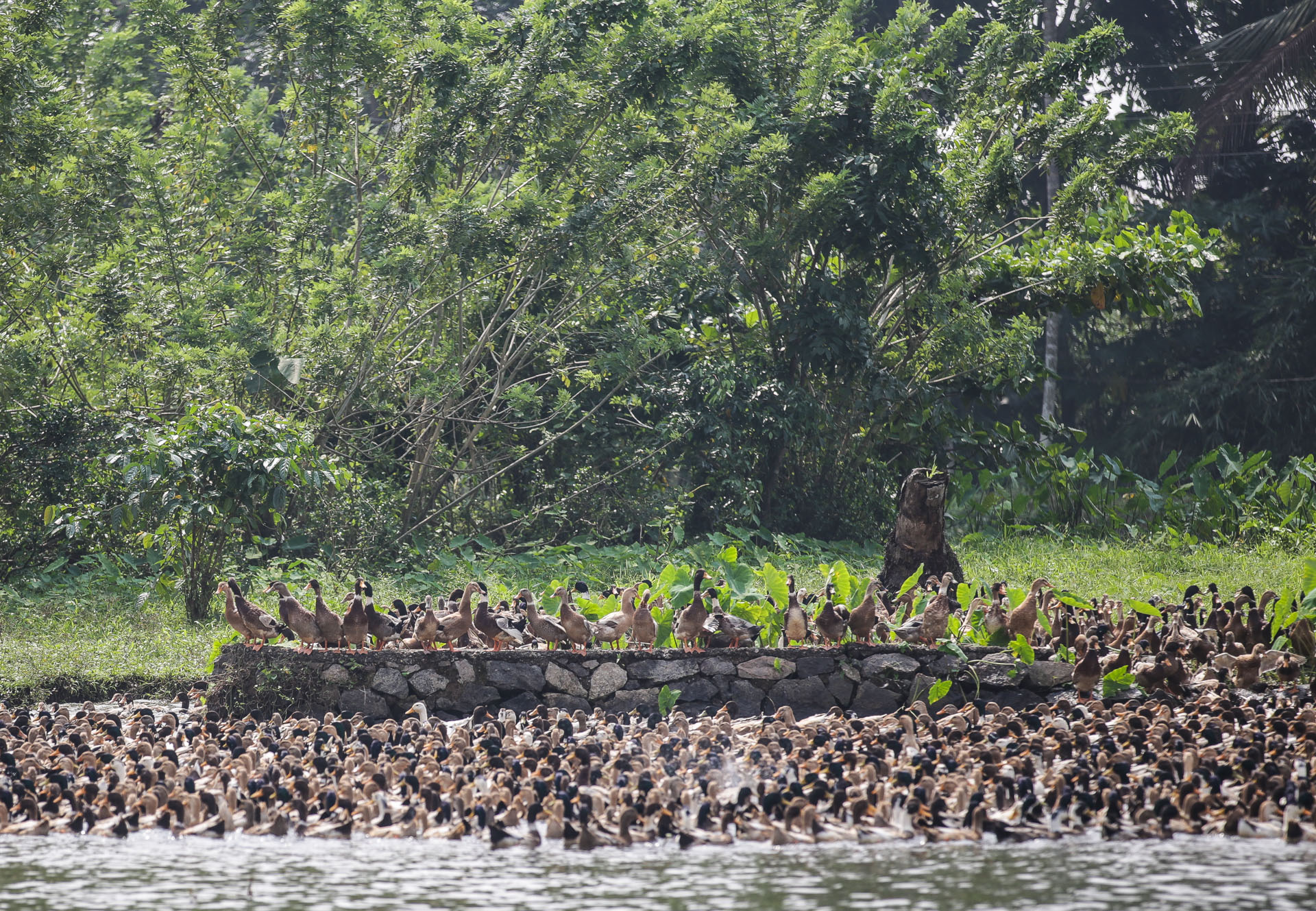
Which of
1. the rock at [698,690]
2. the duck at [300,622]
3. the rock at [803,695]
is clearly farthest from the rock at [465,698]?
the rock at [803,695]

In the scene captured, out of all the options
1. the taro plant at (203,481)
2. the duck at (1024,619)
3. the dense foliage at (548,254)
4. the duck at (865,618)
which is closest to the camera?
the duck at (865,618)

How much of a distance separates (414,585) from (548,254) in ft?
12.4

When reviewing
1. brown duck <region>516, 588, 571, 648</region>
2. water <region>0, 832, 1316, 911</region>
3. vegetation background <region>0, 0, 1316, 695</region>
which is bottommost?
water <region>0, 832, 1316, 911</region>

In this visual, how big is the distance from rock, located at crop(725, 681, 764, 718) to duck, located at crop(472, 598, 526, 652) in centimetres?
158

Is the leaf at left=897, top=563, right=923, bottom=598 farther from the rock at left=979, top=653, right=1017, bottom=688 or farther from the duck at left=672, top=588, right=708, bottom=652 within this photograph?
the duck at left=672, top=588, right=708, bottom=652

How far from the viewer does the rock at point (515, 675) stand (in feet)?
30.5

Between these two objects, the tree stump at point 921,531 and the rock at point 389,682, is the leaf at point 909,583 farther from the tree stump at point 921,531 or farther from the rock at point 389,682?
the rock at point 389,682

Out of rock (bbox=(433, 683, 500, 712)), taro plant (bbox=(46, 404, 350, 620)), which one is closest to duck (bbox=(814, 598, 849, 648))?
rock (bbox=(433, 683, 500, 712))

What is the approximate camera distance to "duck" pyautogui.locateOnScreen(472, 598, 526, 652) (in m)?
9.34

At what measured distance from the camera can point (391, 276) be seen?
14.1 metres

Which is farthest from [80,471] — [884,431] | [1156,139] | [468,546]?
[1156,139]

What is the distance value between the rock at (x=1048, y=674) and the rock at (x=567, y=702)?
3.05 m

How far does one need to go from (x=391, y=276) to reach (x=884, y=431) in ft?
23.3

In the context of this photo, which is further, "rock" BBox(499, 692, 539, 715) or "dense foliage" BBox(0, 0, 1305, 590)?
"dense foliage" BBox(0, 0, 1305, 590)
